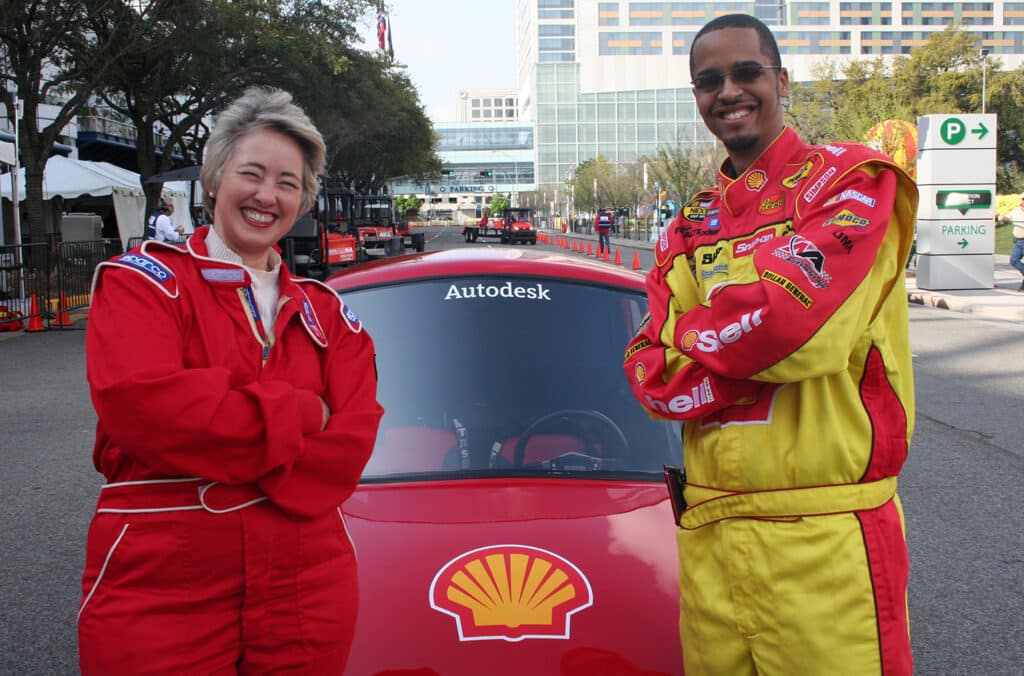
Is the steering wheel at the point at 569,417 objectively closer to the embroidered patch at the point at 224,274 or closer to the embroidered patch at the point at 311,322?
the embroidered patch at the point at 311,322

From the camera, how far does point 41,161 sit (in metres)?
20.7

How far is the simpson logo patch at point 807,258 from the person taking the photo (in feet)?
5.58

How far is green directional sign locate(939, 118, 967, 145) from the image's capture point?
19.2 meters

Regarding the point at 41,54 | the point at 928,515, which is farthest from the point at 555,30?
the point at 928,515

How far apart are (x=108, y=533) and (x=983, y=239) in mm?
19995

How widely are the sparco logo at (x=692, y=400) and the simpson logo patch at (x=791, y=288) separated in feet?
0.74

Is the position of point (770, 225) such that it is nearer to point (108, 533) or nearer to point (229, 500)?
point (229, 500)

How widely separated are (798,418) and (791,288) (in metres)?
0.25

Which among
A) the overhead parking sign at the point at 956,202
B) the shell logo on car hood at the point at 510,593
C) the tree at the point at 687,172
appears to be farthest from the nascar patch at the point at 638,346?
the tree at the point at 687,172

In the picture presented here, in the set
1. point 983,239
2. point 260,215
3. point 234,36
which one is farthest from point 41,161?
point 260,215

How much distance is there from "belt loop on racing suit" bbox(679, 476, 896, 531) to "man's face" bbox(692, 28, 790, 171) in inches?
27.1

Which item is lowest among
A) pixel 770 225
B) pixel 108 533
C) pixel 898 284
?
pixel 108 533

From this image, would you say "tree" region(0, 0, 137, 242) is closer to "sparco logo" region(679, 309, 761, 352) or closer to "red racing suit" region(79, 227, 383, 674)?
"red racing suit" region(79, 227, 383, 674)

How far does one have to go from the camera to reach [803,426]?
174 centimetres
